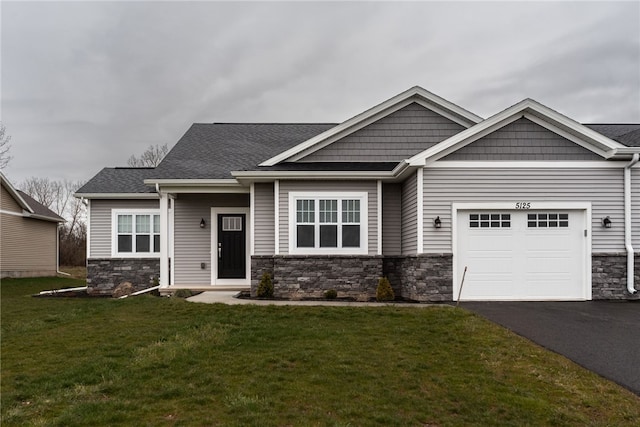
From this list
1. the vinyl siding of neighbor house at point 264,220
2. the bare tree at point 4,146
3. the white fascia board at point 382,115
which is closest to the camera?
the vinyl siding of neighbor house at point 264,220

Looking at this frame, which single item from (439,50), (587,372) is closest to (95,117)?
(439,50)

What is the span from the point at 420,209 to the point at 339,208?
6.91 ft

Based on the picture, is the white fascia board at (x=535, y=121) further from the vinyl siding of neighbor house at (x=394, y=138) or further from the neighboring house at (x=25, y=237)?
the neighboring house at (x=25, y=237)

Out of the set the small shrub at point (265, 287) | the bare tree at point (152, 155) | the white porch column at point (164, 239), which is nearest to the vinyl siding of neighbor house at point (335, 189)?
the small shrub at point (265, 287)

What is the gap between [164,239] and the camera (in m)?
13.3

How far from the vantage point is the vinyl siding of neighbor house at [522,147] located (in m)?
10.7

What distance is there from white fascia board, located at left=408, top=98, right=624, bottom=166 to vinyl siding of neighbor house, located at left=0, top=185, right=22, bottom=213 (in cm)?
1903

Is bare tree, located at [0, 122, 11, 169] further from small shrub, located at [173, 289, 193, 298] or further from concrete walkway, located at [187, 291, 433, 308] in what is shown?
concrete walkway, located at [187, 291, 433, 308]

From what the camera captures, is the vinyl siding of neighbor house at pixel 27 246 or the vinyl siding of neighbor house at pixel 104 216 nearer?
the vinyl siding of neighbor house at pixel 104 216

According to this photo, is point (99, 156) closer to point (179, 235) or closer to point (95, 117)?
point (95, 117)

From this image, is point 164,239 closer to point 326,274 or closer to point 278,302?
point 278,302

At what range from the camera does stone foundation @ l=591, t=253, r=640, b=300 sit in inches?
415

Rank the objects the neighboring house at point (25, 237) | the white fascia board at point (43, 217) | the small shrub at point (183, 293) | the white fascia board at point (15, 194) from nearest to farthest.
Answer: the small shrub at point (183, 293) → the white fascia board at point (15, 194) → the neighboring house at point (25, 237) → the white fascia board at point (43, 217)

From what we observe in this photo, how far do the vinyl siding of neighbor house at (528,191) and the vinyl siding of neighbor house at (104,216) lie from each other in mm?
9080
